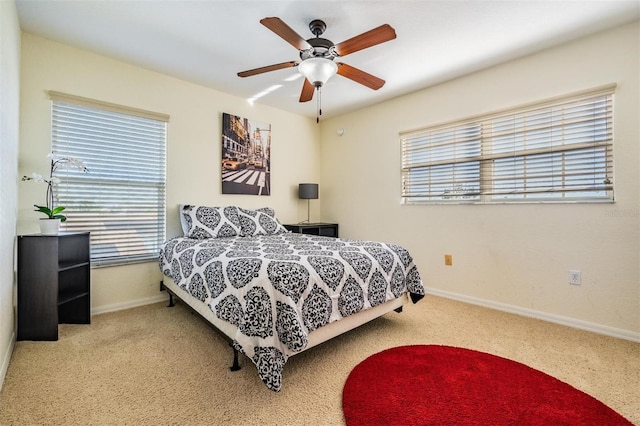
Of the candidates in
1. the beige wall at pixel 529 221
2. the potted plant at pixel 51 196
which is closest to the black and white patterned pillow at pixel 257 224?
the beige wall at pixel 529 221

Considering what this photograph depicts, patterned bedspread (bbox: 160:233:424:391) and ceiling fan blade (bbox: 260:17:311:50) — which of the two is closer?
patterned bedspread (bbox: 160:233:424:391)

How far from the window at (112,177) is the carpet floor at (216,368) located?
0.74 m

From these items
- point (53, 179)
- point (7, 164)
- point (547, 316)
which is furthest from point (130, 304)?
point (547, 316)

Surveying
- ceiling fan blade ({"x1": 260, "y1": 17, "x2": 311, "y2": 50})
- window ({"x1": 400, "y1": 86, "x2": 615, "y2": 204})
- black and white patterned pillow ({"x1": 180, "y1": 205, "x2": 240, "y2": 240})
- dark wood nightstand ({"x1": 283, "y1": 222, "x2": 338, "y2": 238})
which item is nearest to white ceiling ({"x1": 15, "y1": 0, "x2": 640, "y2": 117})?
ceiling fan blade ({"x1": 260, "y1": 17, "x2": 311, "y2": 50})

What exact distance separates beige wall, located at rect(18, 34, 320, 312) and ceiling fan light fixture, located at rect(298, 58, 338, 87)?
6.16 feet

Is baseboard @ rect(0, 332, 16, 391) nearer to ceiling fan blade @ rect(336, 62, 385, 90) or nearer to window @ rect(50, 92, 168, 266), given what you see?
window @ rect(50, 92, 168, 266)

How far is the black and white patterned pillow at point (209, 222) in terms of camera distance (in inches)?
120

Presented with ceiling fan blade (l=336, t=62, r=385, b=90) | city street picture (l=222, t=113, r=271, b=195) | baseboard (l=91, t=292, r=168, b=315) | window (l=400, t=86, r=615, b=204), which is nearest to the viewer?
ceiling fan blade (l=336, t=62, r=385, b=90)

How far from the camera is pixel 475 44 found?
256 centimetres

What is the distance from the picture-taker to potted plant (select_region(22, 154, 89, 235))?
90.2 inches

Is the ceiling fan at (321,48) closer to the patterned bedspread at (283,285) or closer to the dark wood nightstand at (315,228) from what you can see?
the patterned bedspread at (283,285)

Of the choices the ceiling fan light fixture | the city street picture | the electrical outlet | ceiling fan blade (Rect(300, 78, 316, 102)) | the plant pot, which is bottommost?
the electrical outlet

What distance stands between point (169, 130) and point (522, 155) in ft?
12.1

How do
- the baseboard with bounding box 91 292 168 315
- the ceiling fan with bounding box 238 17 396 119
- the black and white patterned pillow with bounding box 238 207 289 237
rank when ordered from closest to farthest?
1. the ceiling fan with bounding box 238 17 396 119
2. the baseboard with bounding box 91 292 168 315
3. the black and white patterned pillow with bounding box 238 207 289 237
